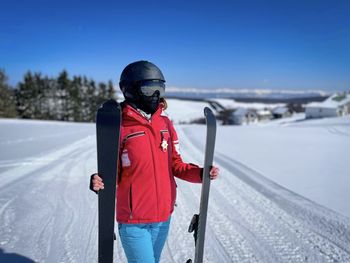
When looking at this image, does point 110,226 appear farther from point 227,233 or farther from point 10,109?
point 10,109

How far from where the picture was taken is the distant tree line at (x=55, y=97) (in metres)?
38.6

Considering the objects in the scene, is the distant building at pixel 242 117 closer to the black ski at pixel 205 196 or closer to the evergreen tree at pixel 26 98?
the evergreen tree at pixel 26 98

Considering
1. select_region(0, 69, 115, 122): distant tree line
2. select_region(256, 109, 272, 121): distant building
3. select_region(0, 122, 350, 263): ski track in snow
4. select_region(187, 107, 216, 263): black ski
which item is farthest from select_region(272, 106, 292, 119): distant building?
select_region(187, 107, 216, 263): black ski

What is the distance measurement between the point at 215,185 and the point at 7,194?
4.20 metres

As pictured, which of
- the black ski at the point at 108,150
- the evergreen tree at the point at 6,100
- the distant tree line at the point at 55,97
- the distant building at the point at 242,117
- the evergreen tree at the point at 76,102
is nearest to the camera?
the black ski at the point at 108,150

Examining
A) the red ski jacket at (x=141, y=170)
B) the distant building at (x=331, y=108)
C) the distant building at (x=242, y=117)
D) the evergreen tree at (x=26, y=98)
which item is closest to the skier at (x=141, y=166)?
the red ski jacket at (x=141, y=170)

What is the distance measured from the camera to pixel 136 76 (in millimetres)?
2066

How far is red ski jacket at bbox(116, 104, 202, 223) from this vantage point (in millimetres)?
2039

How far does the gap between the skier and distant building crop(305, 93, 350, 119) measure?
220ft

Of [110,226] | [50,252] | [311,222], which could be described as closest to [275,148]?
[311,222]

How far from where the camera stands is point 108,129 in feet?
6.49

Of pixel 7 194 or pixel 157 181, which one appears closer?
pixel 157 181

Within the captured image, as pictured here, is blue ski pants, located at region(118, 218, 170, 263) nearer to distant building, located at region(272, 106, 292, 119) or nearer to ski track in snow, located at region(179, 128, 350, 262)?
ski track in snow, located at region(179, 128, 350, 262)

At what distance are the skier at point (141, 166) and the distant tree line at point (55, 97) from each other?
38248 mm
